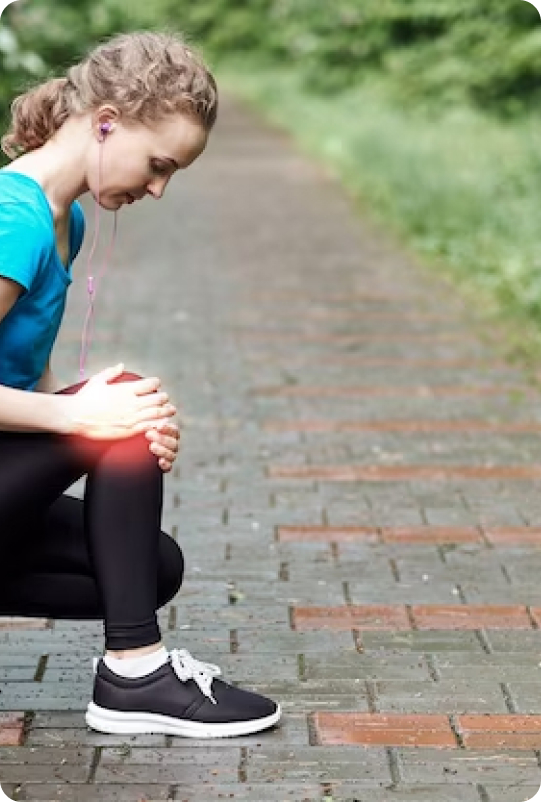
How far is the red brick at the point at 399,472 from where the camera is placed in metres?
5.93

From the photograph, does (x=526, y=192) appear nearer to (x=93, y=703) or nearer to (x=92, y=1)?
(x=92, y=1)

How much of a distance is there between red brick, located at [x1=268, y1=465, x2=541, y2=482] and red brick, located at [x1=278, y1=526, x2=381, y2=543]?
1.99 feet

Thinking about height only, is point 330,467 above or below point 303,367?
above

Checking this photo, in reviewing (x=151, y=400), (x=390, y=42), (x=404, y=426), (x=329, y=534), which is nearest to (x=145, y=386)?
(x=151, y=400)

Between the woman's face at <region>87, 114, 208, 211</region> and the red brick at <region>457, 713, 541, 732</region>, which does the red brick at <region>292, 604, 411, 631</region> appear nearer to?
the red brick at <region>457, 713, 541, 732</region>

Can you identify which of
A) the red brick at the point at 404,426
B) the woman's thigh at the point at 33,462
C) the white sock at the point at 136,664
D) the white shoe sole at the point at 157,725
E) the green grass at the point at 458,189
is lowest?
the green grass at the point at 458,189

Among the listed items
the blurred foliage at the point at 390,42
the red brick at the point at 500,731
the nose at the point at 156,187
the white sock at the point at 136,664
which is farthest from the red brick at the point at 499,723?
A: the blurred foliage at the point at 390,42

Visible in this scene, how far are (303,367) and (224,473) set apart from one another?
1.94 meters

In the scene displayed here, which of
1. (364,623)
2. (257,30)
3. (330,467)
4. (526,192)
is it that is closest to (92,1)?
(526,192)

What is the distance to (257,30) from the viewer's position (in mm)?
41125

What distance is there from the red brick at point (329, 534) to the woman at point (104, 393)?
5.17 feet

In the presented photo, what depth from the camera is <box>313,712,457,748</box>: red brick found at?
3.59 metres

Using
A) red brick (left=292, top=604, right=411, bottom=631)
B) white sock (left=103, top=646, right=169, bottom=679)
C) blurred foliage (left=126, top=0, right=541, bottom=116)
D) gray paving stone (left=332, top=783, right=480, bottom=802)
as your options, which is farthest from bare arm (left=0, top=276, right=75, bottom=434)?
blurred foliage (left=126, top=0, right=541, bottom=116)

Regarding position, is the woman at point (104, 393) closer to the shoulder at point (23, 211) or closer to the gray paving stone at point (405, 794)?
the shoulder at point (23, 211)
